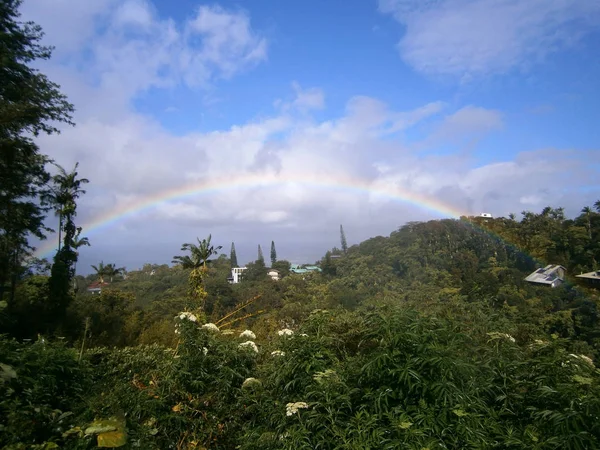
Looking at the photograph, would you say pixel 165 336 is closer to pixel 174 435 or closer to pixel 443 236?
pixel 174 435

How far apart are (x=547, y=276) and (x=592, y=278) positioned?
10.9ft

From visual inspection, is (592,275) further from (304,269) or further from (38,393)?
(304,269)

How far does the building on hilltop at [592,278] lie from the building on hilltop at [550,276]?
1.26m

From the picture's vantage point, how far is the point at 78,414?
2.71 metres

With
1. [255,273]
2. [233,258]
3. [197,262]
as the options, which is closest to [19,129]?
[197,262]

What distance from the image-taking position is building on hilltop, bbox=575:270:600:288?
19203 millimetres

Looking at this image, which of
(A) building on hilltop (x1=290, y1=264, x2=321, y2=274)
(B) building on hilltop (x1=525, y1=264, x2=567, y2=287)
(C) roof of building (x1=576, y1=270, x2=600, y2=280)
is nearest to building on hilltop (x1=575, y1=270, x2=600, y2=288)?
(C) roof of building (x1=576, y1=270, x2=600, y2=280)

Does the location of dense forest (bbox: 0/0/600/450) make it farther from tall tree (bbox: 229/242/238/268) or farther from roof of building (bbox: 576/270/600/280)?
tall tree (bbox: 229/242/238/268)

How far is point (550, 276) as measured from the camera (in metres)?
22.7

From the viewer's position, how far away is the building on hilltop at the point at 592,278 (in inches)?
756

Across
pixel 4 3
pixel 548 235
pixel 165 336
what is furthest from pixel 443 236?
pixel 4 3

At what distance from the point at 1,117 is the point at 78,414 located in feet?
21.0

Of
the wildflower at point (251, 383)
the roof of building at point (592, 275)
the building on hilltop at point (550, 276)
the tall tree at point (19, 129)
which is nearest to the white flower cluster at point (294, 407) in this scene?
the wildflower at point (251, 383)

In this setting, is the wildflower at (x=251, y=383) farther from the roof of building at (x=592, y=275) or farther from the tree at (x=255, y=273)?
the tree at (x=255, y=273)
